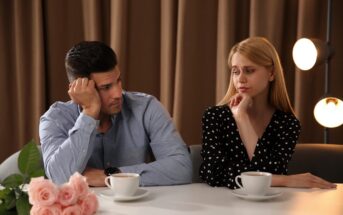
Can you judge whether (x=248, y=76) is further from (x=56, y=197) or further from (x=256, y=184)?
(x=56, y=197)

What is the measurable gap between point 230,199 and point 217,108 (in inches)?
26.4

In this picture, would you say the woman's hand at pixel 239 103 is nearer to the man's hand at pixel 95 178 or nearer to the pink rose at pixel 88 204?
the man's hand at pixel 95 178

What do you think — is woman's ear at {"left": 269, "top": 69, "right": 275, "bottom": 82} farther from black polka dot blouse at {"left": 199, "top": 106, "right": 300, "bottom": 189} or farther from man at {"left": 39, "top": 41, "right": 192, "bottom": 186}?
man at {"left": 39, "top": 41, "right": 192, "bottom": 186}

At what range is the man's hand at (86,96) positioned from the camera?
5.49ft

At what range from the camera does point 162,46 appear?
2.65 meters

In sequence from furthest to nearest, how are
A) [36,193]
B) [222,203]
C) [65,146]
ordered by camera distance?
1. [65,146]
2. [222,203]
3. [36,193]

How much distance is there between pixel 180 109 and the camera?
257cm

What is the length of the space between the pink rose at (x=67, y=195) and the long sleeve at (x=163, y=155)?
0.66m

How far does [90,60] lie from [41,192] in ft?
3.10

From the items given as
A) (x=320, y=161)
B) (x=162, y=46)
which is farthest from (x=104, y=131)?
(x=162, y=46)

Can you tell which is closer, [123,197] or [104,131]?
[123,197]

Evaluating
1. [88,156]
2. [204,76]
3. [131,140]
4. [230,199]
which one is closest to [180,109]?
[204,76]

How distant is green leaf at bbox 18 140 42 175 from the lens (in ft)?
2.79

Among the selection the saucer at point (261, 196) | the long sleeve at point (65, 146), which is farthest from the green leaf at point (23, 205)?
the long sleeve at point (65, 146)
